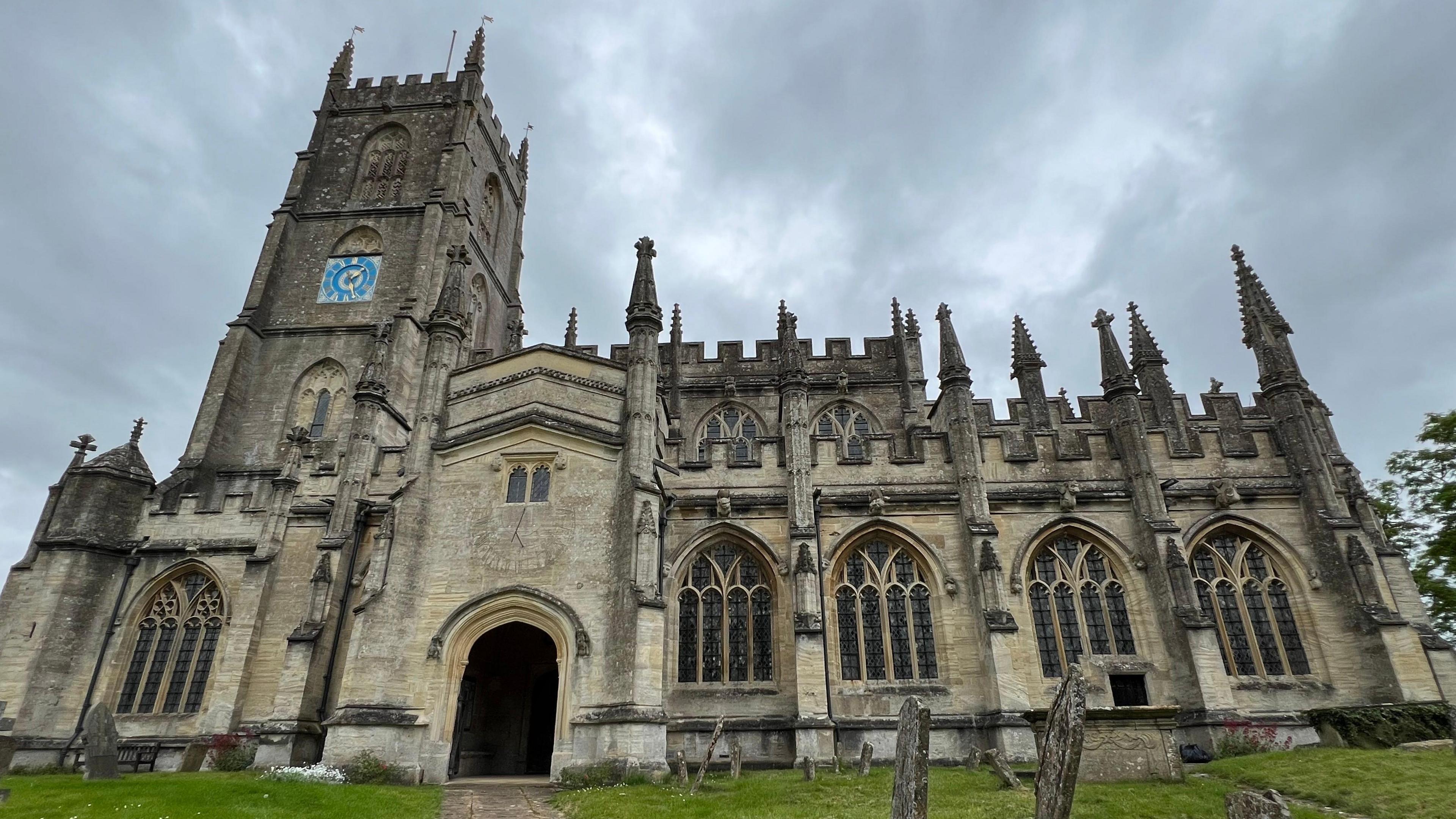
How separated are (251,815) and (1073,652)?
17353 mm

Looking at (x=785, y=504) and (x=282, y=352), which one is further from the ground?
(x=282, y=352)

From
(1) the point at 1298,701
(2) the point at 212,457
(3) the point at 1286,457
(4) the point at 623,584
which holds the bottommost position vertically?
(1) the point at 1298,701

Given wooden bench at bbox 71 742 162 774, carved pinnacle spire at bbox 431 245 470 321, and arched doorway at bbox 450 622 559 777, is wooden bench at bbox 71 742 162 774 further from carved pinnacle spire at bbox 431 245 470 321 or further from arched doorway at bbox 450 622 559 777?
carved pinnacle spire at bbox 431 245 470 321

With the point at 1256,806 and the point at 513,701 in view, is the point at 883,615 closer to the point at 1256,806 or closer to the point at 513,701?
the point at 513,701

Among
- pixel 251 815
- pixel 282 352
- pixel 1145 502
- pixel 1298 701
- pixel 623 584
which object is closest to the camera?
pixel 251 815

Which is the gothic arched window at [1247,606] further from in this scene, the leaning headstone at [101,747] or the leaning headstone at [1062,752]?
the leaning headstone at [101,747]

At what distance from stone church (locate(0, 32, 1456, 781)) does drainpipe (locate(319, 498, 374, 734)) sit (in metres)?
0.07

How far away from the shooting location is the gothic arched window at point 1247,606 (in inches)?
730

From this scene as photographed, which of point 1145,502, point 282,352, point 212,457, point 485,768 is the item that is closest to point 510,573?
point 485,768

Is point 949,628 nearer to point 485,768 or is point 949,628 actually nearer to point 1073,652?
point 1073,652

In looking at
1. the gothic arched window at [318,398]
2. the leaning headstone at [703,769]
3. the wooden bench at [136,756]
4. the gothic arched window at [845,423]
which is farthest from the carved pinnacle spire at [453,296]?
the gothic arched window at [845,423]

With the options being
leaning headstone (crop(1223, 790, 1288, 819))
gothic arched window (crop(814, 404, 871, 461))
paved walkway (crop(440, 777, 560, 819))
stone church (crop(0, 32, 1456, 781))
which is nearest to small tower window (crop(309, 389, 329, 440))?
stone church (crop(0, 32, 1456, 781))

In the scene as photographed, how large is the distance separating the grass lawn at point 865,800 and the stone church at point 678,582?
2332mm

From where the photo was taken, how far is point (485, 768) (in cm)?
1964
